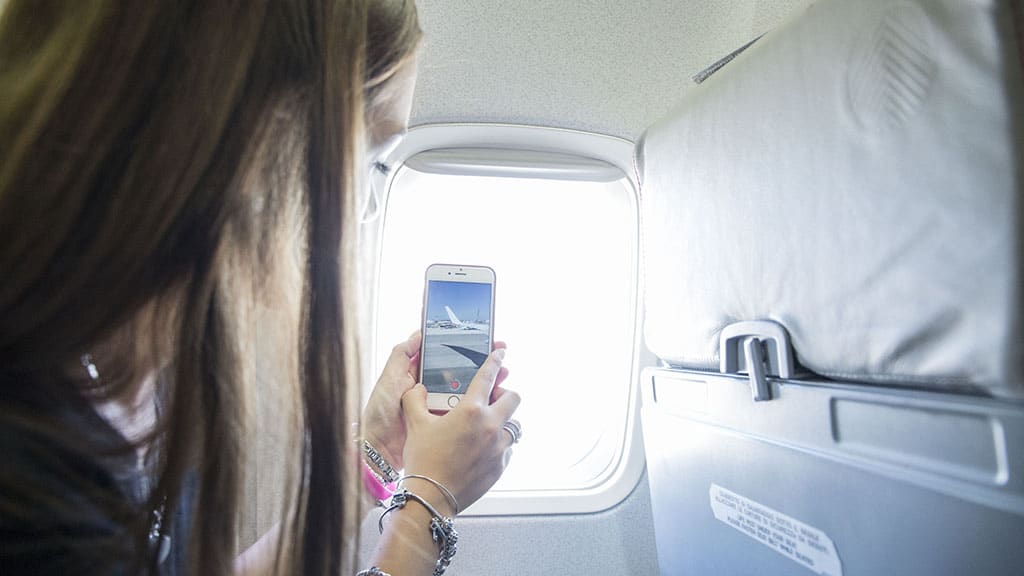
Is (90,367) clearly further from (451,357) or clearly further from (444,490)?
(451,357)

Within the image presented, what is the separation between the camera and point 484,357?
1.11 m

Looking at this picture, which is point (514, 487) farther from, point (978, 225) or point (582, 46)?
point (978, 225)

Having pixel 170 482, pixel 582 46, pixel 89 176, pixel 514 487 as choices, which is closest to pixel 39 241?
pixel 89 176

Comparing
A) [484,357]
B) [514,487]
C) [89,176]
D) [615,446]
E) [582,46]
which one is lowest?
[514,487]

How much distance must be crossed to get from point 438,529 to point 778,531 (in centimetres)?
42

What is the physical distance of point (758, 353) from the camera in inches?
25.4

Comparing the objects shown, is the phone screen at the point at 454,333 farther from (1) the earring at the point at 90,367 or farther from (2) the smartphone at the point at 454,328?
(1) the earring at the point at 90,367

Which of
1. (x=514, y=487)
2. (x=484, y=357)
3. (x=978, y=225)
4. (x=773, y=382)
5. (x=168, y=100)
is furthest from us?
(x=514, y=487)

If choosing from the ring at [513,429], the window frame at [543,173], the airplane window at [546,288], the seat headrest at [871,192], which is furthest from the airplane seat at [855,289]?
the airplane window at [546,288]

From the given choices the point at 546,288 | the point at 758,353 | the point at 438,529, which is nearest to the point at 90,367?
the point at 438,529

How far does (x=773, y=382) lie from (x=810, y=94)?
1.01ft

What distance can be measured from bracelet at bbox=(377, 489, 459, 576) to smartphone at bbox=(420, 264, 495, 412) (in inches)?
11.8

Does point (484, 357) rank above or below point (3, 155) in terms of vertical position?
below

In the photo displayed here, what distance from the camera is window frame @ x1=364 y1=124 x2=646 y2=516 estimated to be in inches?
54.8
